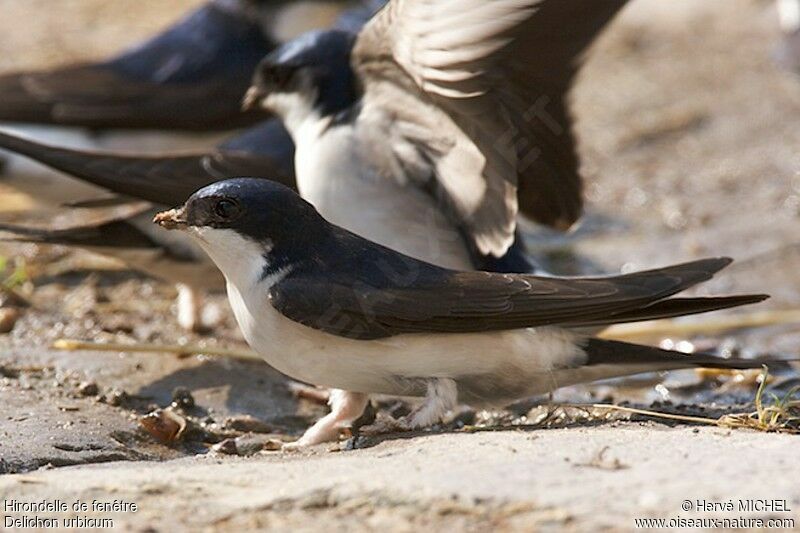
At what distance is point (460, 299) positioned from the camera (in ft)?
12.4

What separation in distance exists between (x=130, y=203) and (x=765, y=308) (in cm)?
234

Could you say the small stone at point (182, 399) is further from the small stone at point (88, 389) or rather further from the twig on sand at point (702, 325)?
the twig on sand at point (702, 325)

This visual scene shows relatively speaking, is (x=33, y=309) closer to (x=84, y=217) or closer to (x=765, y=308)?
(x=84, y=217)

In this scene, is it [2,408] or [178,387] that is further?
[178,387]

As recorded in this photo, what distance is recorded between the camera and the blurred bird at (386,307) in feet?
12.2

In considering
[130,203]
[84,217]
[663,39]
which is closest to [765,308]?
[130,203]

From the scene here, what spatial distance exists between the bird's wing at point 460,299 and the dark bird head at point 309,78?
128 cm

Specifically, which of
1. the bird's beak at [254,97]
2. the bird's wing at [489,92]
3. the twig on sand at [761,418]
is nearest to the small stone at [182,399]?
the bird's wing at [489,92]

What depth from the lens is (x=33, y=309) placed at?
213 inches

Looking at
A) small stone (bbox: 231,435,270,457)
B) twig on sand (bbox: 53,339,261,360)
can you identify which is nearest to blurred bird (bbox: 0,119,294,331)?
twig on sand (bbox: 53,339,261,360)

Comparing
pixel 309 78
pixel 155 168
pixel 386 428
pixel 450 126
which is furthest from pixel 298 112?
pixel 386 428

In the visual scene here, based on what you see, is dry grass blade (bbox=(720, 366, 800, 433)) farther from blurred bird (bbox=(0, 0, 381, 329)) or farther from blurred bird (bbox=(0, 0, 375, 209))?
blurred bird (bbox=(0, 0, 375, 209))

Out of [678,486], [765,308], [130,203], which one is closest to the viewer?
[678,486]

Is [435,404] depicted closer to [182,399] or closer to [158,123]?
[182,399]
